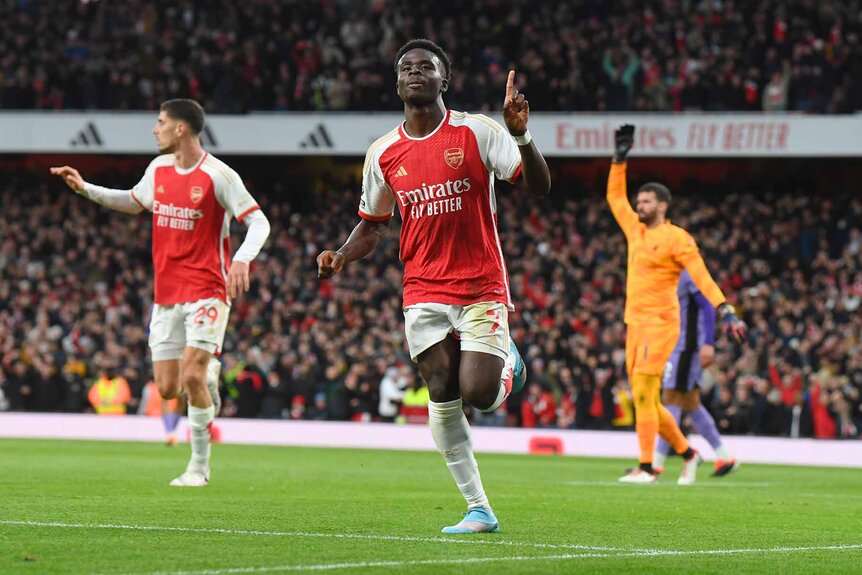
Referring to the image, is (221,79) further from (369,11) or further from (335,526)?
(335,526)

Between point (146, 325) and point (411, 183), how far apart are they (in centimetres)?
2146

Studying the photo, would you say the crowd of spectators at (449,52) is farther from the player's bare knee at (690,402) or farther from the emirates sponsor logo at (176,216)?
the emirates sponsor logo at (176,216)

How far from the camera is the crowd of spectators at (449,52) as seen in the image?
27750 millimetres

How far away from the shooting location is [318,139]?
97.0 feet

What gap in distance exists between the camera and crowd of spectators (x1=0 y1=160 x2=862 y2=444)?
72.9ft

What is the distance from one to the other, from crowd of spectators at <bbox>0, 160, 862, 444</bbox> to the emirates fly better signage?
1.44 meters

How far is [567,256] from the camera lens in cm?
2742

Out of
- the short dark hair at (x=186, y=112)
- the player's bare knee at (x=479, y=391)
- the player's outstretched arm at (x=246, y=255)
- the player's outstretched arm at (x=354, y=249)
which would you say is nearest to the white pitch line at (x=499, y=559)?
the player's bare knee at (x=479, y=391)

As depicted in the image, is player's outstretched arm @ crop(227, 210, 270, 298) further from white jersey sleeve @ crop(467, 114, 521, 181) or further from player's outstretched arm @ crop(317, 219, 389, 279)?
white jersey sleeve @ crop(467, 114, 521, 181)

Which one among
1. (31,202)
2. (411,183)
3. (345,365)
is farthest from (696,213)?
(411,183)

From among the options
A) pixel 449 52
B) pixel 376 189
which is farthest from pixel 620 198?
pixel 449 52

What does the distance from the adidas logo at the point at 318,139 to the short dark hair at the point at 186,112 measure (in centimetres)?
1895

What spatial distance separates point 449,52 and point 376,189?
22.7 m

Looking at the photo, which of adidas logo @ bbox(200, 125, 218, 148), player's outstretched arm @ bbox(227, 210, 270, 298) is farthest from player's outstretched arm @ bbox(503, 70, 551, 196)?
adidas logo @ bbox(200, 125, 218, 148)
